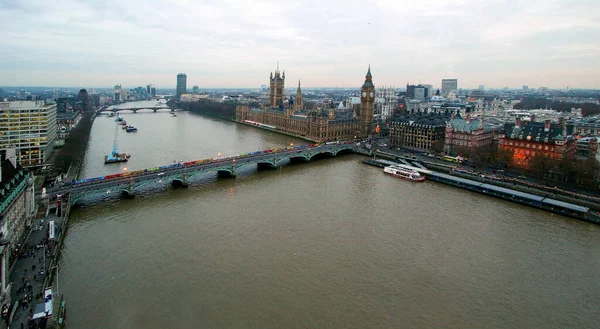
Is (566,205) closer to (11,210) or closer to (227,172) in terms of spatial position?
(227,172)

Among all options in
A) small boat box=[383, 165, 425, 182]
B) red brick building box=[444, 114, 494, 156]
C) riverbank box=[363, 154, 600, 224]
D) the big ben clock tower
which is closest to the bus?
red brick building box=[444, 114, 494, 156]

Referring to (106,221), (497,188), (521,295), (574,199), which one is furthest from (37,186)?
(574,199)

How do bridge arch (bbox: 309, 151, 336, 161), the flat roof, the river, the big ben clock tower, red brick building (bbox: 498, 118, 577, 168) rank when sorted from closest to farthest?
the river < the flat roof < red brick building (bbox: 498, 118, 577, 168) < bridge arch (bbox: 309, 151, 336, 161) < the big ben clock tower

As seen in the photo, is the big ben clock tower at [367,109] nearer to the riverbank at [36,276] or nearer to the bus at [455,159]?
the bus at [455,159]

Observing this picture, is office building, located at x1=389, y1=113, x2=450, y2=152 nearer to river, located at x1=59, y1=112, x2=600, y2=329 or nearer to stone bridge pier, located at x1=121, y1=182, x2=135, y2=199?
river, located at x1=59, y1=112, x2=600, y2=329

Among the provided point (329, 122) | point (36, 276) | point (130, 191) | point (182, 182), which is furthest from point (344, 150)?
point (36, 276)

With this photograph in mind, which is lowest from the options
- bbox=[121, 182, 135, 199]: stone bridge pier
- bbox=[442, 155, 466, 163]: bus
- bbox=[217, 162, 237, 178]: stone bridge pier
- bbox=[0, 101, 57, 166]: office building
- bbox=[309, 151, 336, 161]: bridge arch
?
bbox=[121, 182, 135, 199]: stone bridge pier

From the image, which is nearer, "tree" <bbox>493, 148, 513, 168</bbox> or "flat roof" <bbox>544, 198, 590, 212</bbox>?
"flat roof" <bbox>544, 198, 590, 212</bbox>

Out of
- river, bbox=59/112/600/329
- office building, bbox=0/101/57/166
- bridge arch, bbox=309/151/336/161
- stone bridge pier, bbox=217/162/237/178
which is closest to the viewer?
river, bbox=59/112/600/329
